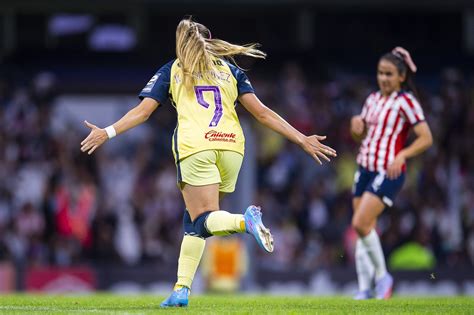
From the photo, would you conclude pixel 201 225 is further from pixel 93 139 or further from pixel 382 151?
pixel 382 151

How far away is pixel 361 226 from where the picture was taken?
34.7 ft

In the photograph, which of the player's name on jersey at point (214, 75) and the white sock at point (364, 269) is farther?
the white sock at point (364, 269)

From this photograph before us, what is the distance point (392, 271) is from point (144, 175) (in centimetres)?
493

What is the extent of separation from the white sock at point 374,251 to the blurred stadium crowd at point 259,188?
8.18 m

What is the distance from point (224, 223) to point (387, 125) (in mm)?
3329

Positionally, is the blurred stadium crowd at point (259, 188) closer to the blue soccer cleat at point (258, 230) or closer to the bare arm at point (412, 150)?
the bare arm at point (412, 150)

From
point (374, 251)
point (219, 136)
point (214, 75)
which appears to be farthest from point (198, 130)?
point (374, 251)

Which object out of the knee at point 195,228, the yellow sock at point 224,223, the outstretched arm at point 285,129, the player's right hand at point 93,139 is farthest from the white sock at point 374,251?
the player's right hand at point 93,139

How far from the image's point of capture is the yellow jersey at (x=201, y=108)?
818 cm

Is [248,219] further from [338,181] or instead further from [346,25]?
[346,25]

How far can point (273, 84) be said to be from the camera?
69.9 ft

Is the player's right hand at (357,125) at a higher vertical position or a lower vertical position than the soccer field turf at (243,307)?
higher

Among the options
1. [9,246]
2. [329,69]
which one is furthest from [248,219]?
[329,69]

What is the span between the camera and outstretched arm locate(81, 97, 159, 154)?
26.0 ft
